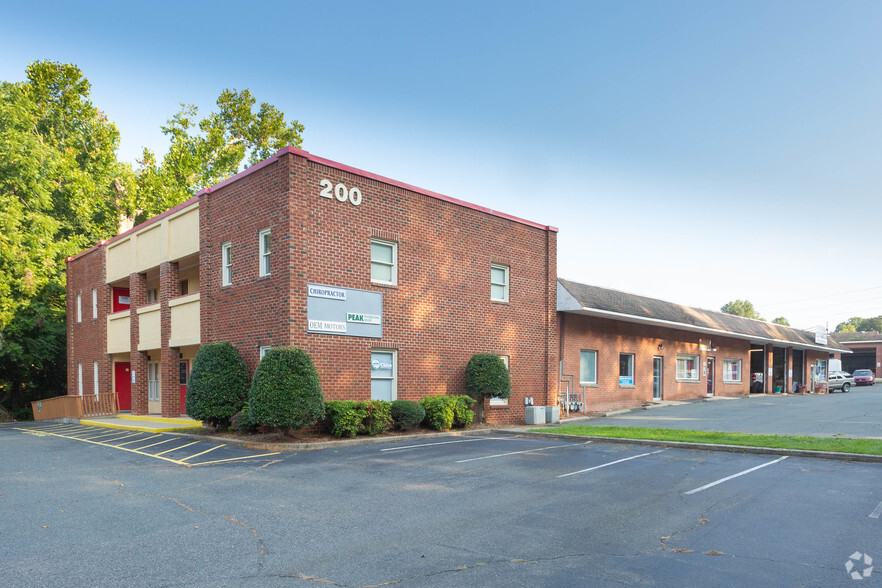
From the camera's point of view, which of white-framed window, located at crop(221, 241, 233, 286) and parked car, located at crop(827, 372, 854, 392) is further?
parked car, located at crop(827, 372, 854, 392)

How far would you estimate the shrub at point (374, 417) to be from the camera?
16.1 m

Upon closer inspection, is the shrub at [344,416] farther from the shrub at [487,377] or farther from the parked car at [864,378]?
the parked car at [864,378]

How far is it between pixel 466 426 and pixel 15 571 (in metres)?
14.4

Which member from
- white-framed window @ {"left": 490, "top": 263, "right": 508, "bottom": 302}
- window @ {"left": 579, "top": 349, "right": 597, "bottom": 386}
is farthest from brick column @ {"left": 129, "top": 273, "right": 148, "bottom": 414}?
window @ {"left": 579, "top": 349, "right": 597, "bottom": 386}

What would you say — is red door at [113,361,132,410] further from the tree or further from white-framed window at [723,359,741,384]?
the tree

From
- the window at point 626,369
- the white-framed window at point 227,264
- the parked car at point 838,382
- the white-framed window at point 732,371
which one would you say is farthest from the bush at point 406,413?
the parked car at point 838,382

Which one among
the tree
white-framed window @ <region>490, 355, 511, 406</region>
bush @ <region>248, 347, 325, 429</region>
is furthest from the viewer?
the tree

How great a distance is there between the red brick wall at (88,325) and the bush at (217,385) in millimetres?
13860

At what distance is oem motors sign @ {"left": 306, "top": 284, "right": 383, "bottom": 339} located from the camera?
1606 cm

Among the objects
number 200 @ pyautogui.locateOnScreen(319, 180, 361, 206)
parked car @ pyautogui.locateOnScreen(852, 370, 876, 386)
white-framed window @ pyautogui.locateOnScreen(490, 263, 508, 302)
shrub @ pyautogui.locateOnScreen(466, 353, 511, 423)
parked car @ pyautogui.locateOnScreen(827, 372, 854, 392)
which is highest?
number 200 @ pyautogui.locateOnScreen(319, 180, 361, 206)

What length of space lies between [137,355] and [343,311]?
12.8 meters

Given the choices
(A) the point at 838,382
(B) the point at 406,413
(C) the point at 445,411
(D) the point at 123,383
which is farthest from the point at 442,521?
(A) the point at 838,382

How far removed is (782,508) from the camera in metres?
8.04

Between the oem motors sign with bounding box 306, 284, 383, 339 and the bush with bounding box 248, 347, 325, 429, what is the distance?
4.59ft
